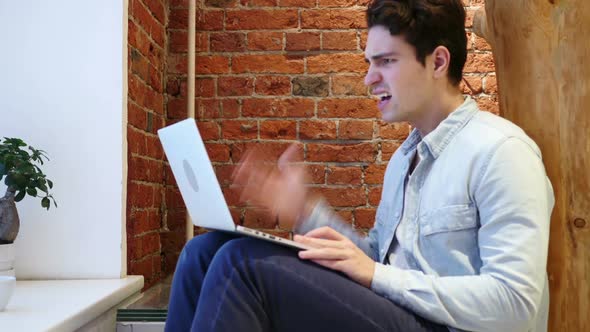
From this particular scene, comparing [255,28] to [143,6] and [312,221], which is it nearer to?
[143,6]

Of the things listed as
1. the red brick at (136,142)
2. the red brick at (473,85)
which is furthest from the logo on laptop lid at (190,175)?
the red brick at (473,85)

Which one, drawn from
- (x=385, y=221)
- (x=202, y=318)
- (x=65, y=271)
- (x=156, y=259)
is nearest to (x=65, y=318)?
(x=202, y=318)

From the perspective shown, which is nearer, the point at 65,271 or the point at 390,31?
the point at 390,31

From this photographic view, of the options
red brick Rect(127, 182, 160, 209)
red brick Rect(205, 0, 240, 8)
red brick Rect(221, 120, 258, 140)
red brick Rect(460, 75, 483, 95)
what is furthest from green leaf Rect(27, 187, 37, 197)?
red brick Rect(460, 75, 483, 95)

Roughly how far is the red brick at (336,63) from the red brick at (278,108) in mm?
134

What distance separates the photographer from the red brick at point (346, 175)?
8.44 ft

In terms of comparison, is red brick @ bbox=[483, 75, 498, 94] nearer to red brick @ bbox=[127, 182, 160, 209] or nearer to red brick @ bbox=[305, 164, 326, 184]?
Answer: red brick @ bbox=[305, 164, 326, 184]

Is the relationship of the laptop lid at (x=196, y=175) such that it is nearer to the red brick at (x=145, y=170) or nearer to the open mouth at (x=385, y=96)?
the open mouth at (x=385, y=96)

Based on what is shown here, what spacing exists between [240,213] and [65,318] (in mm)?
1238

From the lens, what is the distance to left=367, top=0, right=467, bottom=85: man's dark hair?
140 centimetres

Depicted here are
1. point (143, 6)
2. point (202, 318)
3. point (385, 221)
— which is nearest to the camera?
point (202, 318)

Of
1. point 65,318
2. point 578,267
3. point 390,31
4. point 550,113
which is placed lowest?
point 65,318

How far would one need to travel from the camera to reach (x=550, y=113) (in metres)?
1.46

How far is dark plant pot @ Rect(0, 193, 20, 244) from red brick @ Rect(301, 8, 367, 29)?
1300 mm
